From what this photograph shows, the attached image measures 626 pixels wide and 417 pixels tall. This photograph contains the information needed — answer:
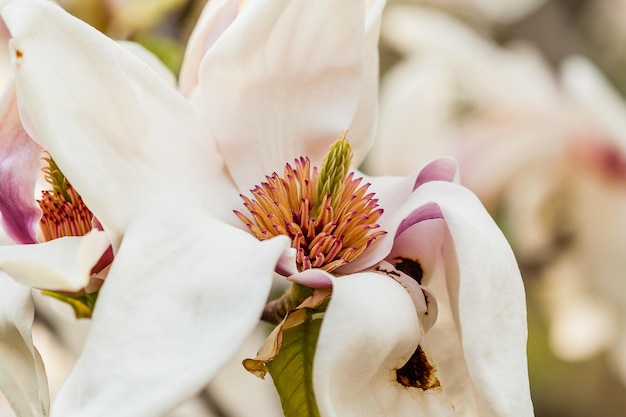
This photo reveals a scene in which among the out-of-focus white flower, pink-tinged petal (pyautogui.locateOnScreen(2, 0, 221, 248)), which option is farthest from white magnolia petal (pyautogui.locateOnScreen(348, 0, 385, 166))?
the out-of-focus white flower

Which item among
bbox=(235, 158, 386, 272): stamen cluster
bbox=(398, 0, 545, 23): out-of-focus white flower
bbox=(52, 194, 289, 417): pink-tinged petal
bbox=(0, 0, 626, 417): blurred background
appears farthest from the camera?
bbox=(398, 0, 545, 23): out-of-focus white flower

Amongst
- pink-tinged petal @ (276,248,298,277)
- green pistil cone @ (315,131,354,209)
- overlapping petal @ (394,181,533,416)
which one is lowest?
overlapping petal @ (394,181,533,416)

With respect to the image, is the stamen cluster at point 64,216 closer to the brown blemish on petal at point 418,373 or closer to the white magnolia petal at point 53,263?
the white magnolia petal at point 53,263

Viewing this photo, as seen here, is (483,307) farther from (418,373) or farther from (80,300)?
(80,300)

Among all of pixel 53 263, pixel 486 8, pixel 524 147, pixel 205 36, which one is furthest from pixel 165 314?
pixel 486 8

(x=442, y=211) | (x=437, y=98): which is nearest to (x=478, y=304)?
(x=442, y=211)

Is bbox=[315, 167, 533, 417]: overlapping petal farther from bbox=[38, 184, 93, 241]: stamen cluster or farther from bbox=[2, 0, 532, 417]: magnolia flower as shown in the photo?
bbox=[38, 184, 93, 241]: stamen cluster
